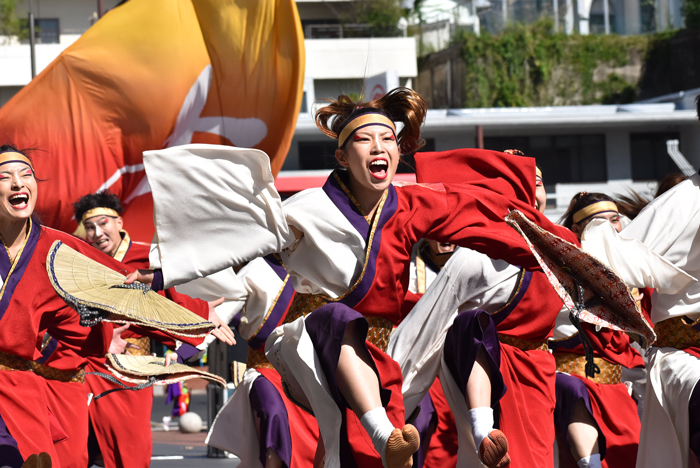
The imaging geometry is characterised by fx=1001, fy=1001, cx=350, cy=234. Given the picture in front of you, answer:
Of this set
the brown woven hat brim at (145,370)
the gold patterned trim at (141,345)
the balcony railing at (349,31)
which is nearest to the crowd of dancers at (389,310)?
the brown woven hat brim at (145,370)

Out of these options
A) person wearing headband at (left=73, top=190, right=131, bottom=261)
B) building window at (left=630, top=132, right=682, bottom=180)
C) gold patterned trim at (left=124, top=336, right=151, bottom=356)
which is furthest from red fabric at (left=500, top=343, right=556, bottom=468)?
building window at (left=630, top=132, right=682, bottom=180)

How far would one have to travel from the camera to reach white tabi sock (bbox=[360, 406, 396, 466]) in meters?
3.60

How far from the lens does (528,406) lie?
15.4ft

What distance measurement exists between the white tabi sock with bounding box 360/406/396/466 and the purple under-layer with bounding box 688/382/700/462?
1.42 metres

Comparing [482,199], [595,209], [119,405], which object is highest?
[482,199]

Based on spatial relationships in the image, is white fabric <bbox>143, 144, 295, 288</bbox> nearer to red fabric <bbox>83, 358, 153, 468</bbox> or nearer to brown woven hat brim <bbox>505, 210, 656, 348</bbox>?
brown woven hat brim <bbox>505, 210, 656, 348</bbox>

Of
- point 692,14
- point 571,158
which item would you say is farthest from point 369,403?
point 692,14

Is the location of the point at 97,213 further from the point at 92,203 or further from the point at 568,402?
the point at 568,402

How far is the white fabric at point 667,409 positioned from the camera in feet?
14.2

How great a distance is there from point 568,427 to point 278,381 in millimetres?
1618

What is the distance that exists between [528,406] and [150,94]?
5.15 metres

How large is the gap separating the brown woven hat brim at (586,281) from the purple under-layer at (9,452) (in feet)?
7.65

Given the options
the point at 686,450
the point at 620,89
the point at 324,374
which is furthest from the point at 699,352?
the point at 620,89

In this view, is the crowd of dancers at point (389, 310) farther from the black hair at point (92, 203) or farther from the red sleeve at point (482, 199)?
the black hair at point (92, 203)
